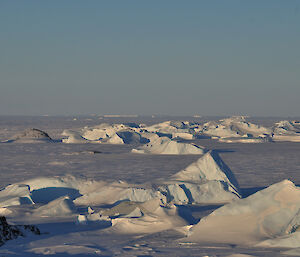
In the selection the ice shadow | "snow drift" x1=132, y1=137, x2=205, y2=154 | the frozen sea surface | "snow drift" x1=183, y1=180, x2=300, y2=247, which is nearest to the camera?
the frozen sea surface

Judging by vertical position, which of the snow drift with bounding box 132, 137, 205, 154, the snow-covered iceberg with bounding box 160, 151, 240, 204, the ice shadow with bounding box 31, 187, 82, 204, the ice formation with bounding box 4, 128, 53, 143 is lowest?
the ice formation with bounding box 4, 128, 53, 143

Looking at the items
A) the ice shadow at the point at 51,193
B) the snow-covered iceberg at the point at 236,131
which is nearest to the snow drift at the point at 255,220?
the ice shadow at the point at 51,193

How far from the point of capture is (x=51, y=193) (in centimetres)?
1401

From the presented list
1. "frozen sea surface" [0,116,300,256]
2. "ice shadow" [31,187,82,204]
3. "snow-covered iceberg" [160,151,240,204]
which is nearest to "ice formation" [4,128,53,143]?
"frozen sea surface" [0,116,300,256]

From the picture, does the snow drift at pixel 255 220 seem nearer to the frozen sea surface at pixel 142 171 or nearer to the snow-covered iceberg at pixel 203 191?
the frozen sea surface at pixel 142 171

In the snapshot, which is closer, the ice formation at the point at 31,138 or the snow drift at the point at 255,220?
the snow drift at the point at 255,220

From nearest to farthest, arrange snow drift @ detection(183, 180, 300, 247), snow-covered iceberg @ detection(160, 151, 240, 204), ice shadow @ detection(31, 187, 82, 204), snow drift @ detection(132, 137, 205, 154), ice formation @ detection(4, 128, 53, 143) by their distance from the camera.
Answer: snow drift @ detection(183, 180, 300, 247) → snow-covered iceberg @ detection(160, 151, 240, 204) → ice shadow @ detection(31, 187, 82, 204) → snow drift @ detection(132, 137, 205, 154) → ice formation @ detection(4, 128, 53, 143)

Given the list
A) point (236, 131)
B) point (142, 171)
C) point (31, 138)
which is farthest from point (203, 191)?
point (236, 131)

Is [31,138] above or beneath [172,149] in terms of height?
beneath

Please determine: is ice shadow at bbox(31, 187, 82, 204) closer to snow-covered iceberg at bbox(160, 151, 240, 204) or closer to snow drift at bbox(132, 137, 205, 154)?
snow-covered iceberg at bbox(160, 151, 240, 204)

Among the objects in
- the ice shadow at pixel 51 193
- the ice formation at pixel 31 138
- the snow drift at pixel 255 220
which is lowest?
the ice formation at pixel 31 138

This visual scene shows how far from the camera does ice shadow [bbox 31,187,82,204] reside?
1371 cm

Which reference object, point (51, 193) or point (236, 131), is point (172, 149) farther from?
point (236, 131)

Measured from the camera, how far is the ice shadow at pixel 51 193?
13.7 meters
